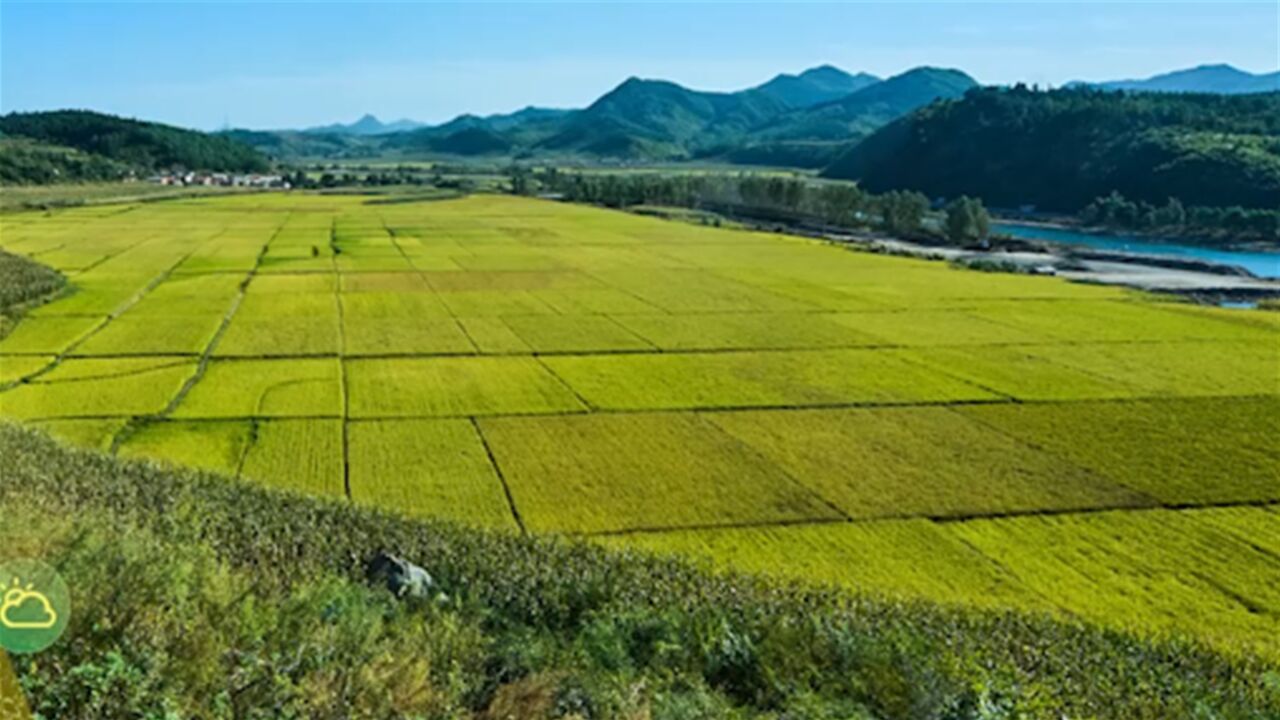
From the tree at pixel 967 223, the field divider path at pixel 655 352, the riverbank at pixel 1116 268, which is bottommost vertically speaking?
the field divider path at pixel 655 352

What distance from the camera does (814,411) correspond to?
3428cm

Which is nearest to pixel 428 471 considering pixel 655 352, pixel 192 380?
pixel 192 380

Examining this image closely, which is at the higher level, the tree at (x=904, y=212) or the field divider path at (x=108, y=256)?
the tree at (x=904, y=212)

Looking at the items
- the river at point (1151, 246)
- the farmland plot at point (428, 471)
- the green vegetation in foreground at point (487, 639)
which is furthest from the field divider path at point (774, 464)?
the river at point (1151, 246)

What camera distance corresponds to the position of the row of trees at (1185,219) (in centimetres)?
11356

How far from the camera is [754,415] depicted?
3362cm

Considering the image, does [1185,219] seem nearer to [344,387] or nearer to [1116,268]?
[1116,268]

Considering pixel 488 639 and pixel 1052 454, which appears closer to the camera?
pixel 488 639

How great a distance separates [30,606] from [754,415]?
25.0m

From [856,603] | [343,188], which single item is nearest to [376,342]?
[856,603]

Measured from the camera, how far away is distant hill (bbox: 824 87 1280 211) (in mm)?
131000

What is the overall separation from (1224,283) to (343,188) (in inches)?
5689

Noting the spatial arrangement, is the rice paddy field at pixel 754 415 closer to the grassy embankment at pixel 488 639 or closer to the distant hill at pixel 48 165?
the grassy embankment at pixel 488 639

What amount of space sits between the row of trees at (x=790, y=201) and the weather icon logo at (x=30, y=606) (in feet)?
339
